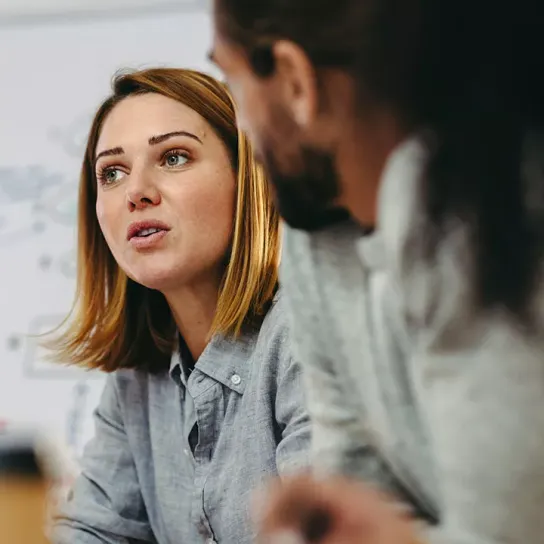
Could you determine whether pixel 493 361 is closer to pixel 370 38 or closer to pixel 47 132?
pixel 370 38

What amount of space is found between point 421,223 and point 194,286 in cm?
24

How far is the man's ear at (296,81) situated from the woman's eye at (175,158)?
166mm

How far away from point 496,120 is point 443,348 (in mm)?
87

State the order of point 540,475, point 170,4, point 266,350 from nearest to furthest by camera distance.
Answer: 1. point 540,475
2. point 266,350
3. point 170,4

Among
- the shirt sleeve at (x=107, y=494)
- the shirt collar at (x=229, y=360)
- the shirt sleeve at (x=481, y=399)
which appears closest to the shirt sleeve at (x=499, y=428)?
the shirt sleeve at (x=481, y=399)

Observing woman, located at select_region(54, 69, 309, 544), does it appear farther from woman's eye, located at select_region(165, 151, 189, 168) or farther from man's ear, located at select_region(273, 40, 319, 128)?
man's ear, located at select_region(273, 40, 319, 128)

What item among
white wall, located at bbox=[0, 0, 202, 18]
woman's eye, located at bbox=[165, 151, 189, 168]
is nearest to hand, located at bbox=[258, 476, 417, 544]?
woman's eye, located at bbox=[165, 151, 189, 168]

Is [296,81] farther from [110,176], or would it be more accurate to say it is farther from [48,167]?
[48,167]

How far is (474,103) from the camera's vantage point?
27cm

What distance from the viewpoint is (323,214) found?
0.33 meters

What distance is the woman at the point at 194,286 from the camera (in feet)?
1.48

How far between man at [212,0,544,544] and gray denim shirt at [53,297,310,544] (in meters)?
0.09

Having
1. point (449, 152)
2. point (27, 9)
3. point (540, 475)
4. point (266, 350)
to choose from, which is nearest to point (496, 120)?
point (449, 152)

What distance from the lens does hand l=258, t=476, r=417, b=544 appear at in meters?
0.29
